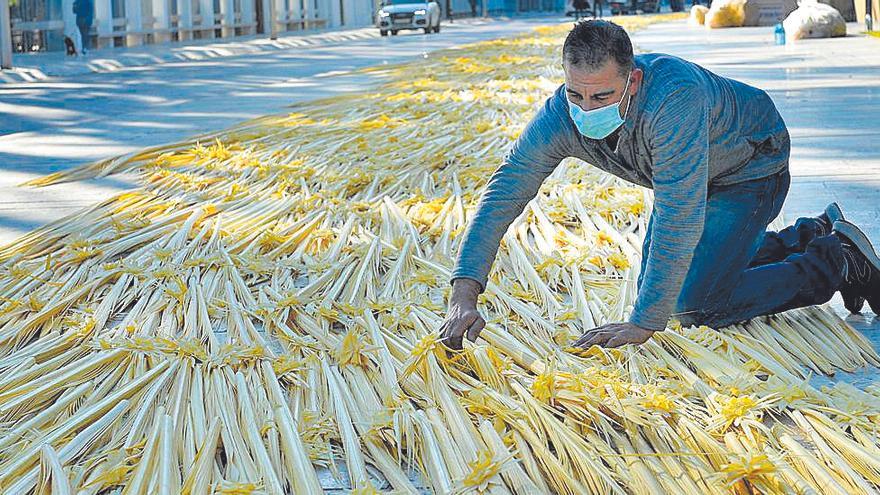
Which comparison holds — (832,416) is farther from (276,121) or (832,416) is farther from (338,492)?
(276,121)

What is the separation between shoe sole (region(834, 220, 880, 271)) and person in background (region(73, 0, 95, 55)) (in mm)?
19902

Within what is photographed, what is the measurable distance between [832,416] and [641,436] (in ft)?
1.60

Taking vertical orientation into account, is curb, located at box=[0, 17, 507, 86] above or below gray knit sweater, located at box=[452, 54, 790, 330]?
above

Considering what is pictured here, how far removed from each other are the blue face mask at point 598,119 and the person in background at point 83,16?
20245 millimetres

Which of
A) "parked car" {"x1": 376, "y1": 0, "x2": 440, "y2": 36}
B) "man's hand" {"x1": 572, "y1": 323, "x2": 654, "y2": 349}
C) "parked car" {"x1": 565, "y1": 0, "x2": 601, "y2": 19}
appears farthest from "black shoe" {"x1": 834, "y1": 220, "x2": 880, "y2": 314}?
"parked car" {"x1": 565, "y1": 0, "x2": 601, "y2": 19}

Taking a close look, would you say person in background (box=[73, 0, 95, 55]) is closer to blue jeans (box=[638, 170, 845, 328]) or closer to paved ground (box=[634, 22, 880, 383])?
paved ground (box=[634, 22, 880, 383])

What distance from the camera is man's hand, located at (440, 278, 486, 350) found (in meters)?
3.16

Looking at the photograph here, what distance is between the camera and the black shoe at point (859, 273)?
364cm

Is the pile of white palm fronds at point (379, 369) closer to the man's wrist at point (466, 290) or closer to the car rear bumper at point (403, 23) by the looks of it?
the man's wrist at point (466, 290)

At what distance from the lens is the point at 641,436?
2.72m

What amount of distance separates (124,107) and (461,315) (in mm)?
9959

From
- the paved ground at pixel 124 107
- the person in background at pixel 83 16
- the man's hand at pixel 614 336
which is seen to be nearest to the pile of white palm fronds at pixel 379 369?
the man's hand at pixel 614 336

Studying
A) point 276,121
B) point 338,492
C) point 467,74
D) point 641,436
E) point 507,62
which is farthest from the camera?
point 507,62

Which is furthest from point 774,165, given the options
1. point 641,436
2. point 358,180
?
point 358,180
